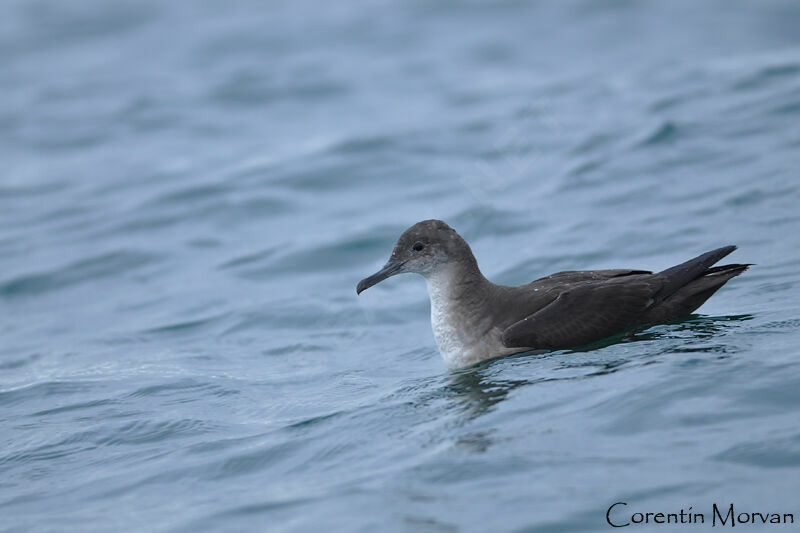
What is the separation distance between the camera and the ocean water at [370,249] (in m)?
6.06

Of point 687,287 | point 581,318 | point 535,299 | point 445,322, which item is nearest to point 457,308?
point 445,322

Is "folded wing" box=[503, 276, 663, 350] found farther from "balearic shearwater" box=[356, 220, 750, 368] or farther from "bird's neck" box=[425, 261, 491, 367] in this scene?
"bird's neck" box=[425, 261, 491, 367]

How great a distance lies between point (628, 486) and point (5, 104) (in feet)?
59.8

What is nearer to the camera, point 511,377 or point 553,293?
point 511,377

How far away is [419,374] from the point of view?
8.48 m

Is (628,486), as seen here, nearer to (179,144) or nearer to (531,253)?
(531,253)

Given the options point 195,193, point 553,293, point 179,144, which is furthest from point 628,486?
point 179,144

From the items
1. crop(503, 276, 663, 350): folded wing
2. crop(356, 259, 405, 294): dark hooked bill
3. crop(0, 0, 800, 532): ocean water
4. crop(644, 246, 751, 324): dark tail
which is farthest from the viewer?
crop(356, 259, 405, 294): dark hooked bill

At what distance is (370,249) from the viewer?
12.8 m

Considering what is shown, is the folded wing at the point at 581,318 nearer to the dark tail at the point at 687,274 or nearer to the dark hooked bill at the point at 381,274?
the dark tail at the point at 687,274

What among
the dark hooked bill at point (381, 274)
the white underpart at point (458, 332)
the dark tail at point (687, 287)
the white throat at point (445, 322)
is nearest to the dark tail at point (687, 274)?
the dark tail at point (687, 287)

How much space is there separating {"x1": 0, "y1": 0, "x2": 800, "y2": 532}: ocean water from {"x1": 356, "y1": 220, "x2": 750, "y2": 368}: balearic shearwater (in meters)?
0.17

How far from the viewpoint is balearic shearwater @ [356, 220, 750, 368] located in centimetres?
768

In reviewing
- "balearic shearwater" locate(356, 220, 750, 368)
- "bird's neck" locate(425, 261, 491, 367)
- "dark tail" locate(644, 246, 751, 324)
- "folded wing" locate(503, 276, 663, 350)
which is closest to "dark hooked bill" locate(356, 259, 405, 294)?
"balearic shearwater" locate(356, 220, 750, 368)
